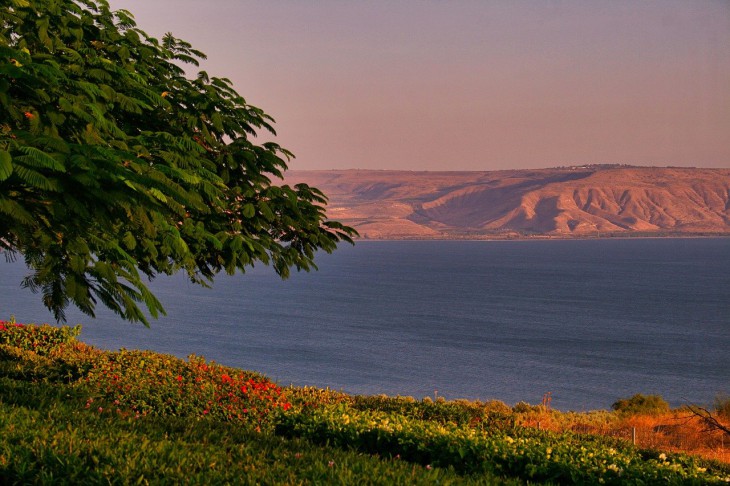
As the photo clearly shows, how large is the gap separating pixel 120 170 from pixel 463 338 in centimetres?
11109

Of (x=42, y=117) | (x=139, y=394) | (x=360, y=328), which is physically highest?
(x=360, y=328)

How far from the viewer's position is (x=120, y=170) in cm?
900

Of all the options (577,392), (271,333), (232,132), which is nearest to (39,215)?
(232,132)

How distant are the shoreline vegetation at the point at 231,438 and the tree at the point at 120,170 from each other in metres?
1.87

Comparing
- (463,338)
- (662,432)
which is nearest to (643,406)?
(662,432)

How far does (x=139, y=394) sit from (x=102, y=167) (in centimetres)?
675

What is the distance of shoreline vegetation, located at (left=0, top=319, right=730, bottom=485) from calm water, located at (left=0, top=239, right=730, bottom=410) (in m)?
64.3

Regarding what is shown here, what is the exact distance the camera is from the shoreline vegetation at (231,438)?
7820 millimetres

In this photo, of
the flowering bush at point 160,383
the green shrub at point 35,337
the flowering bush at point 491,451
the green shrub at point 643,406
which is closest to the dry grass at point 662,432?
the flowering bush at point 160,383

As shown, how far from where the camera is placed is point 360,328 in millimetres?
126625

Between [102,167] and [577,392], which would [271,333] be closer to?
[577,392]

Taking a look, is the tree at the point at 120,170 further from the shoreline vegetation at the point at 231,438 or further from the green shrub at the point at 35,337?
the green shrub at the point at 35,337

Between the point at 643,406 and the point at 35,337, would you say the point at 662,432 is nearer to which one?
the point at 643,406

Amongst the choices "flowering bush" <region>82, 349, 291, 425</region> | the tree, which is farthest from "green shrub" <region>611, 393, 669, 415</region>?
"flowering bush" <region>82, 349, 291, 425</region>
